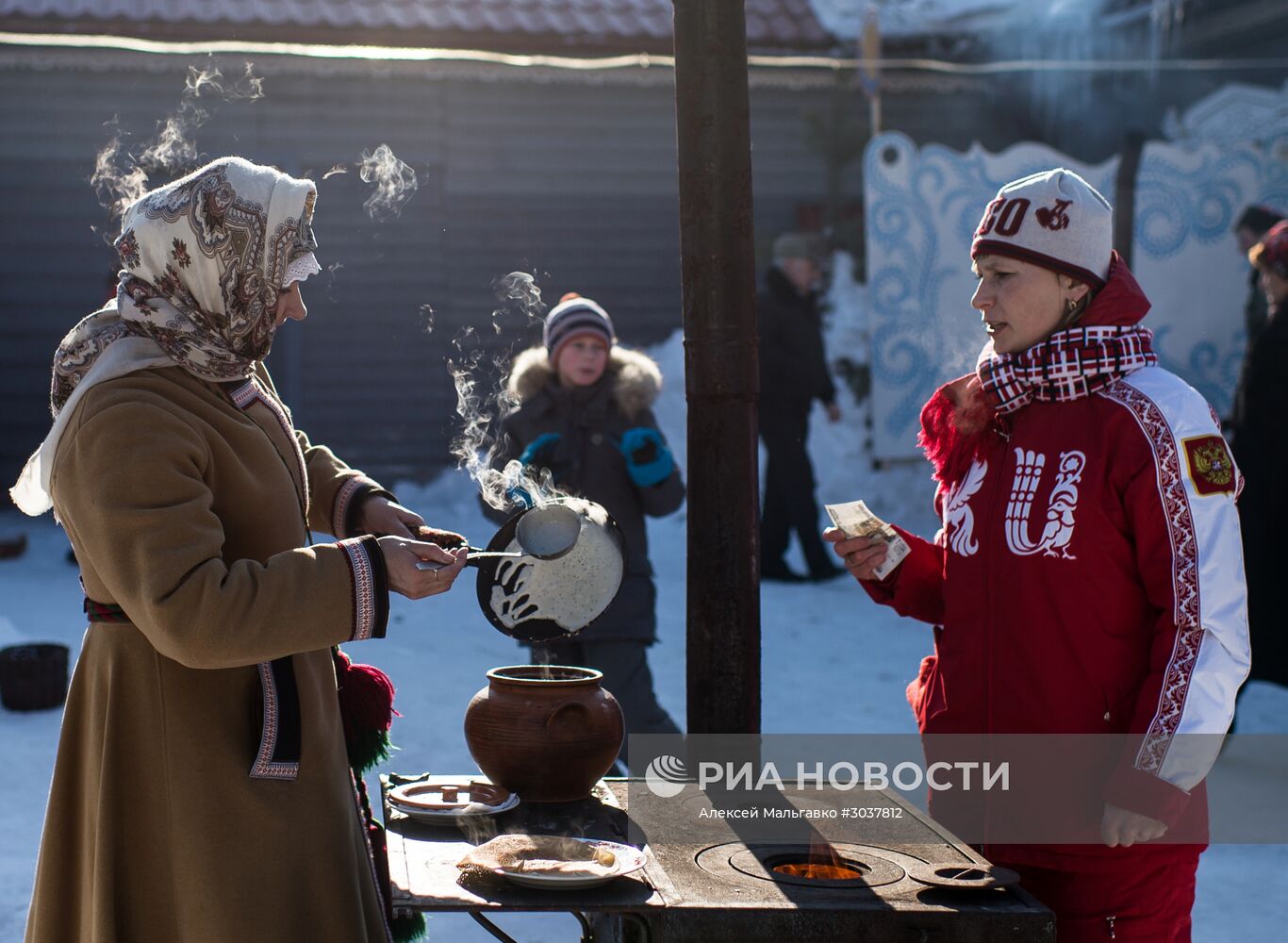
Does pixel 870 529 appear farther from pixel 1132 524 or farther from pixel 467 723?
pixel 467 723

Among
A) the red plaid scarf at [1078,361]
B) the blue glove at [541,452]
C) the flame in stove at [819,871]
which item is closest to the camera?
the flame in stove at [819,871]

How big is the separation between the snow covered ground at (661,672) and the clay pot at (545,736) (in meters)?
1.40

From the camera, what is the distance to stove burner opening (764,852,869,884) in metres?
2.15

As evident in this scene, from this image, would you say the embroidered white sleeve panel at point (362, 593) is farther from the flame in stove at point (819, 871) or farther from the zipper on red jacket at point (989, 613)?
the zipper on red jacket at point (989, 613)

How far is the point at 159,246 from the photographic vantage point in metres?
2.04

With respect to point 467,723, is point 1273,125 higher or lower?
higher

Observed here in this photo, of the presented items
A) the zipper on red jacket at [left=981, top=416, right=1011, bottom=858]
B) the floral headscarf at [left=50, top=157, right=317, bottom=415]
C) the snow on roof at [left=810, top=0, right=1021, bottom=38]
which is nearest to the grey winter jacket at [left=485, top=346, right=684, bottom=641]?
the zipper on red jacket at [left=981, top=416, right=1011, bottom=858]

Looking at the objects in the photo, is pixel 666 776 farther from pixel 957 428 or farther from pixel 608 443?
pixel 608 443

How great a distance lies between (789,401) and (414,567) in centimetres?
685

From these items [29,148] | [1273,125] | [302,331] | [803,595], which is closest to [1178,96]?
[1273,125]

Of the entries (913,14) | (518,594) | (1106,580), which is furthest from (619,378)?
(913,14)

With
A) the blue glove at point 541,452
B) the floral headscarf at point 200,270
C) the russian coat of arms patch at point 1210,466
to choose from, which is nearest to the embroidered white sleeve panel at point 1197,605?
the russian coat of arms patch at point 1210,466

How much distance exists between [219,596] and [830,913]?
100 cm

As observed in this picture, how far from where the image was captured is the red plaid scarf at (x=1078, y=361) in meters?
2.35
